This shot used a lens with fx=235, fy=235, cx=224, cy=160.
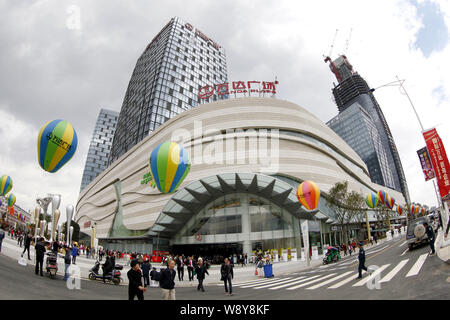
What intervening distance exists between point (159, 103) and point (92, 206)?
129 feet

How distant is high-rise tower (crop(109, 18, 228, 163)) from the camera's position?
67.6 metres

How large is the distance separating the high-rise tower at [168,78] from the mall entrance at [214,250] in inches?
1431

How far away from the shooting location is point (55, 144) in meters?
12.3

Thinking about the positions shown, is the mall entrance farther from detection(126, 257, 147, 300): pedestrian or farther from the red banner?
detection(126, 257, 147, 300): pedestrian

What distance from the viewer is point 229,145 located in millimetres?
38844

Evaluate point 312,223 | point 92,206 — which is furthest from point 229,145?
point 92,206

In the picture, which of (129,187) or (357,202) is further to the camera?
(129,187)

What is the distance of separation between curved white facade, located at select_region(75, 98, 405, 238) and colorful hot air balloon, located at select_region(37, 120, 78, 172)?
65.4 ft

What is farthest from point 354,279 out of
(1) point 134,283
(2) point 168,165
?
(2) point 168,165

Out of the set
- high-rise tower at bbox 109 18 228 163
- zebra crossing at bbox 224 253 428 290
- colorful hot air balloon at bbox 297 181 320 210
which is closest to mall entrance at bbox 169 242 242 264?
colorful hot air balloon at bbox 297 181 320 210
